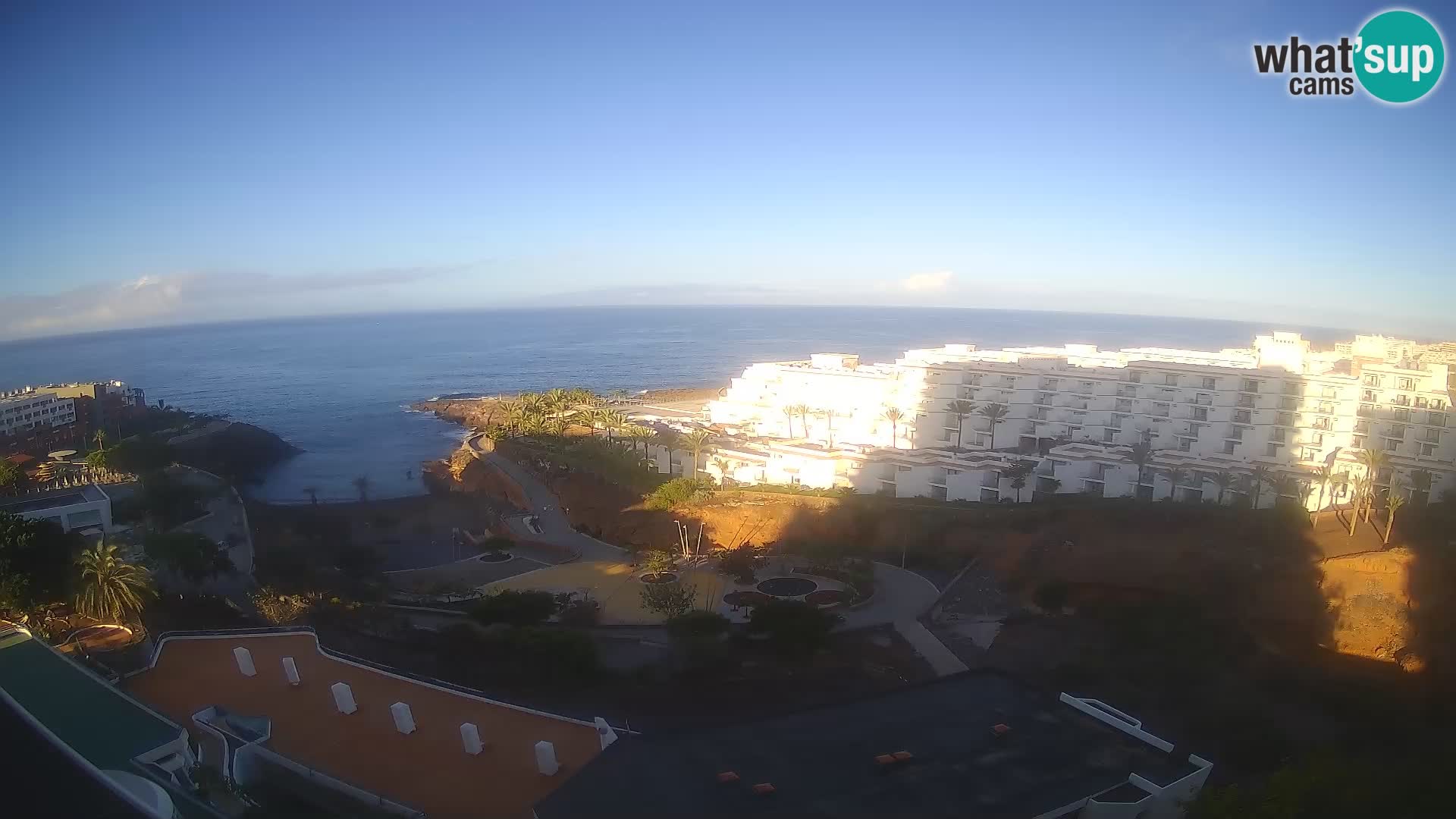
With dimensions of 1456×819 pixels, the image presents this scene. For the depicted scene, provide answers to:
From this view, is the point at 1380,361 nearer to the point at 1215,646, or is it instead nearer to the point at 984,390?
the point at 984,390

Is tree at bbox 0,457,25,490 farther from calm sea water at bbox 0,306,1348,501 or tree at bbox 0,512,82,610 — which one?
calm sea water at bbox 0,306,1348,501

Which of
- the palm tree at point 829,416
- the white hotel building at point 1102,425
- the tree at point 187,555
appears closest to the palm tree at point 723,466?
the white hotel building at point 1102,425

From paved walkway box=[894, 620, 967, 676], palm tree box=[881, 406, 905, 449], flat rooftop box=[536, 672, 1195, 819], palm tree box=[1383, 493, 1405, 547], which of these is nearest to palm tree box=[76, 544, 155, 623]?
flat rooftop box=[536, 672, 1195, 819]

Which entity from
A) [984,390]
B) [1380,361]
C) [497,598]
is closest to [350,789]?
[497,598]

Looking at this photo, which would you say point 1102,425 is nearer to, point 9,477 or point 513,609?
point 513,609

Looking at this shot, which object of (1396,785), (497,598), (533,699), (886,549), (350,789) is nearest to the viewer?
(1396,785)

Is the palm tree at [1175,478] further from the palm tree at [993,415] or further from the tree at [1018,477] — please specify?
the palm tree at [993,415]

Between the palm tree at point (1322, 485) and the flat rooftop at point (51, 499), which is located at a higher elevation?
the flat rooftop at point (51, 499)
